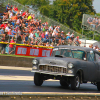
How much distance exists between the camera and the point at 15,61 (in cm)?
2173

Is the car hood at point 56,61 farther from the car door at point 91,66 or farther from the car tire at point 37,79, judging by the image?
the car door at point 91,66

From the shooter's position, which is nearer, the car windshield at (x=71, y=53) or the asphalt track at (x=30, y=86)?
the asphalt track at (x=30, y=86)

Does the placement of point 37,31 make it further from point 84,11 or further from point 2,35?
point 84,11

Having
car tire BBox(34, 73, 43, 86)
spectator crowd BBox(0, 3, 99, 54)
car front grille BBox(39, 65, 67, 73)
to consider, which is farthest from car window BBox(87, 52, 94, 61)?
spectator crowd BBox(0, 3, 99, 54)

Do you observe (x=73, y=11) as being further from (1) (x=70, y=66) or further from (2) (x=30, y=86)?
(1) (x=70, y=66)

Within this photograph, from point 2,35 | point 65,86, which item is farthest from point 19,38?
point 65,86

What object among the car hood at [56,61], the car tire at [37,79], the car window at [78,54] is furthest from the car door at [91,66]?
the car tire at [37,79]

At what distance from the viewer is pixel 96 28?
4781 centimetres

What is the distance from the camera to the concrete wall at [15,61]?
21281mm

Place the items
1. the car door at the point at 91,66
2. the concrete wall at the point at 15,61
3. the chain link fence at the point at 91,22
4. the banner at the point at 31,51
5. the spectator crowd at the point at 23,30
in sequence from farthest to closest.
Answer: the chain link fence at the point at 91,22
the spectator crowd at the point at 23,30
the banner at the point at 31,51
the concrete wall at the point at 15,61
the car door at the point at 91,66

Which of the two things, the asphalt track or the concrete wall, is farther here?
the concrete wall

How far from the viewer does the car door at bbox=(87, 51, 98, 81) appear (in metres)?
10.9

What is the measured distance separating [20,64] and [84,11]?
6079 cm

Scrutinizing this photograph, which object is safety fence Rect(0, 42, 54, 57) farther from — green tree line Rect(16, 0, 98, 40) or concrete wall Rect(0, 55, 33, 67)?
green tree line Rect(16, 0, 98, 40)
